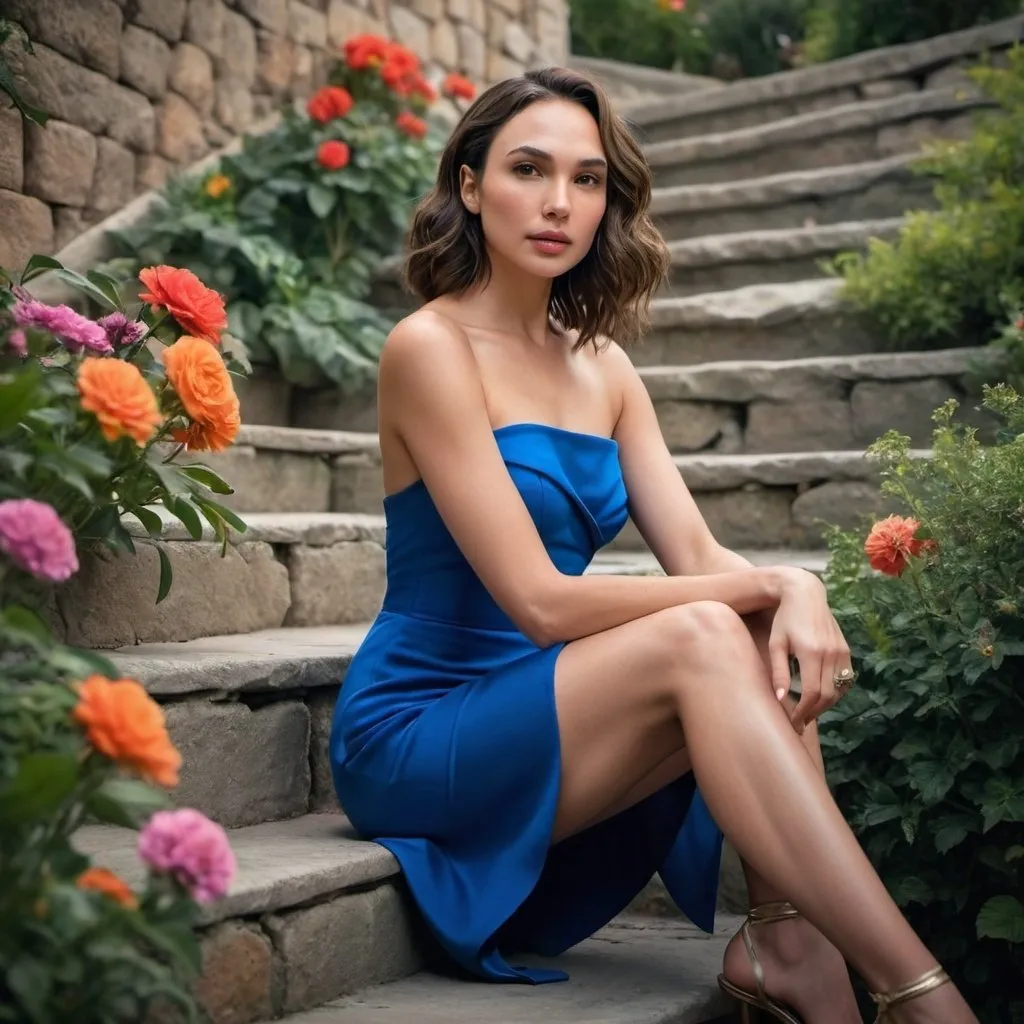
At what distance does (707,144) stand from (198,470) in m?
3.92

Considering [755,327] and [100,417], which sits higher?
[755,327]

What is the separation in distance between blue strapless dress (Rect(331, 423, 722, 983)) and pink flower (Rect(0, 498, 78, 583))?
0.80 m

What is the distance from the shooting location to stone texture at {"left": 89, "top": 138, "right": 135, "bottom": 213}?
4.15 m

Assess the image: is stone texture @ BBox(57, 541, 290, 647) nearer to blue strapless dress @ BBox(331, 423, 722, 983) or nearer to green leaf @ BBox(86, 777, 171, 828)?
blue strapless dress @ BBox(331, 423, 722, 983)

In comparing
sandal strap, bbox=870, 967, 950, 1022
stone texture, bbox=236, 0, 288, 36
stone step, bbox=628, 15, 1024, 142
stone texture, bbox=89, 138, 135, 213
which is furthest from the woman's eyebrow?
stone step, bbox=628, 15, 1024, 142

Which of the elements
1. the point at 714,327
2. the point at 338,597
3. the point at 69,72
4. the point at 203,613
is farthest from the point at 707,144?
the point at 203,613

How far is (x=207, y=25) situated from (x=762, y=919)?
3699 millimetres

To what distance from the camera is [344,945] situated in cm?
194

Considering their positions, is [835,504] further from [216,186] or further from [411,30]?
[411,30]

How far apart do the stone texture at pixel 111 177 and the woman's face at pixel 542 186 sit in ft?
7.41

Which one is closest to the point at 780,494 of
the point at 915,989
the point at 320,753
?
the point at 320,753

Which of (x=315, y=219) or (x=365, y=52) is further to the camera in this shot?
(x=365, y=52)

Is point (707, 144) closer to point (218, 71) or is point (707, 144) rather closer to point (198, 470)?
point (218, 71)

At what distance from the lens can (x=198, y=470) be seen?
2.10 m
